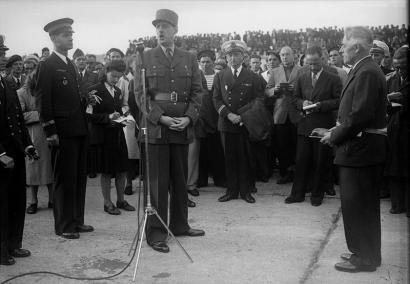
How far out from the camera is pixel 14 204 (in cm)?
479

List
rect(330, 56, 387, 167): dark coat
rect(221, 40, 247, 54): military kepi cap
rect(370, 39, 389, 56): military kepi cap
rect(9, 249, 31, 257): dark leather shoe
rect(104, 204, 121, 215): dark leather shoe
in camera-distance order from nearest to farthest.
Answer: rect(330, 56, 387, 167): dark coat → rect(9, 249, 31, 257): dark leather shoe → rect(104, 204, 121, 215): dark leather shoe → rect(221, 40, 247, 54): military kepi cap → rect(370, 39, 389, 56): military kepi cap

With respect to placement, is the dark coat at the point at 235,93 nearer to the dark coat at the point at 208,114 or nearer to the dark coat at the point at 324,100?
the dark coat at the point at 208,114

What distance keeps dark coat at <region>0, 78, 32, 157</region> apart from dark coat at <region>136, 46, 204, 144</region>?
1.22 m

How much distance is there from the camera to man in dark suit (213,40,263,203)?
6.95 metres

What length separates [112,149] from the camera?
635 centimetres

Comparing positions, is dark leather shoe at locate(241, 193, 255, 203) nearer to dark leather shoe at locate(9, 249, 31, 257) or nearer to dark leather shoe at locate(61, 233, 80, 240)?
dark leather shoe at locate(61, 233, 80, 240)

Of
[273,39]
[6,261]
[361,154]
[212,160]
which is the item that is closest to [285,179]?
[212,160]

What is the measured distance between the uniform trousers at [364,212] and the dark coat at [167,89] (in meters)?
1.84

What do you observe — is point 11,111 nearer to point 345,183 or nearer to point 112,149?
point 112,149

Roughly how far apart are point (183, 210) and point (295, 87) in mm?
2692

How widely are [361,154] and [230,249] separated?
5.28 feet

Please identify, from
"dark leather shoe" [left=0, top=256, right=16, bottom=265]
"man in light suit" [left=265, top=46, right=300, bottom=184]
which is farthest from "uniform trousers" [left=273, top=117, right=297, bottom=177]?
"dark leather shoe" [left=0, top=256, right=16, bottom=265]

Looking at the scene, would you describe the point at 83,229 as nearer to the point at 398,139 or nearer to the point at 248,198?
the point at 248,198

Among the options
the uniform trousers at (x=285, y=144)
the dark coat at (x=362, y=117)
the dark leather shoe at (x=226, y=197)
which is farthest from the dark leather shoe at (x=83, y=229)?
the uniform trousers at (x=285, y=144)
